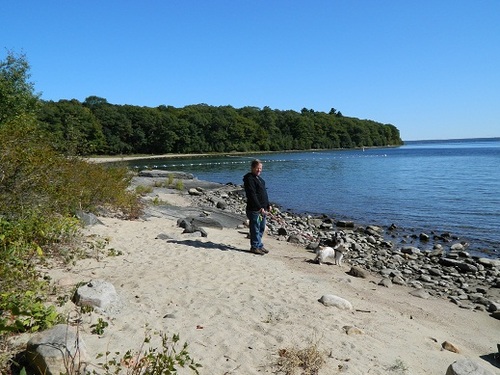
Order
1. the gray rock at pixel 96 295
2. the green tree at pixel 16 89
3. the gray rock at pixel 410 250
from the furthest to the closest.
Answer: the green tree at pixel 16 89 → the gray rock at pixel 410 250 → the gray rock at pixel 96 295

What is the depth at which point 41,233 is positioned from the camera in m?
6.85

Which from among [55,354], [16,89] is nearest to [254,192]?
[55,354]

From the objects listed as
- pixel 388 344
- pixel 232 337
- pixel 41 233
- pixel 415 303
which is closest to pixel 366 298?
pixel 415 303

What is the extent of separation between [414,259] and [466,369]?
27.0ft

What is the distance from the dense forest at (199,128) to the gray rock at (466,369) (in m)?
69.7

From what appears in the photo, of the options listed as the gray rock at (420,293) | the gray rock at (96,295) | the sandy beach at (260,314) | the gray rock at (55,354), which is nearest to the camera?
the gray rock at (55,354)

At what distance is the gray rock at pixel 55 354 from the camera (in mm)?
3576

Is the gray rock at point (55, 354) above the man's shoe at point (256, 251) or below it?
above

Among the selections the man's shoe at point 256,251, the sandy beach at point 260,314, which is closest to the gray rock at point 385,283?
the sandy beach at point 260,314

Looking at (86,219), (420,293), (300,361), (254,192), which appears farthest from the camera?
(86,219)

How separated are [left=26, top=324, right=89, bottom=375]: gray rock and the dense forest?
68.4m

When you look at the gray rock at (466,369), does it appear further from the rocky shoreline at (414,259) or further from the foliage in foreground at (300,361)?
the rocky shoreline at (414,259)

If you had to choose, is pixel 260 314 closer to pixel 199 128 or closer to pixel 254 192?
pixel 254 192

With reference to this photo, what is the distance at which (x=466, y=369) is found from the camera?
4531 millimetres
